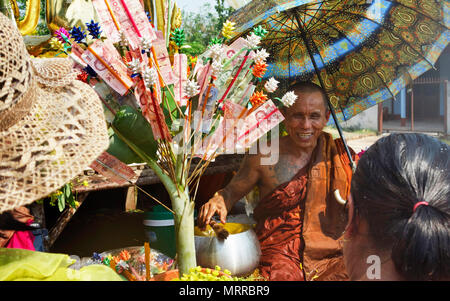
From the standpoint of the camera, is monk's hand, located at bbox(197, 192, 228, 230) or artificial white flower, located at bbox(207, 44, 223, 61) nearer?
artificial white flower, located at bbox(207, 44, 223, 61)

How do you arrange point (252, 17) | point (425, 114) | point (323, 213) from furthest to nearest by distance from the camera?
1. point (425, 114)
2. point (323, 213)
3. point (252, 17)

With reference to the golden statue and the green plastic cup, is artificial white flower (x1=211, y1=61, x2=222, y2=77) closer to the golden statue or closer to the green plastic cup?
the green plastic cup

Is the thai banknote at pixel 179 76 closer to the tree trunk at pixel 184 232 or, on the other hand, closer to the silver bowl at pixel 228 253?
the tree trunk at pixel 184 232

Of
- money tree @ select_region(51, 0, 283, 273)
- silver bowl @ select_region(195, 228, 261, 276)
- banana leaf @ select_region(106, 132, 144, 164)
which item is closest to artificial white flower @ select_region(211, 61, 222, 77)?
money tree @ select_region(51, 0, 283, 273)

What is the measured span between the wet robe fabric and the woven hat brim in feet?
4.64

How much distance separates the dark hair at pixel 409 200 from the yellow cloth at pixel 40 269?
70cm

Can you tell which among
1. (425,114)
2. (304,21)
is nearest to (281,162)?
(304,21)

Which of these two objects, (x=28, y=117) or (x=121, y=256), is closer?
(x=28, y=117)

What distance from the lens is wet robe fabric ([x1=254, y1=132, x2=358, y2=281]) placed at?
2125mm

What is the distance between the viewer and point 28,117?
938 mm

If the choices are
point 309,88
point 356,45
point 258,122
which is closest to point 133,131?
point 258,122
